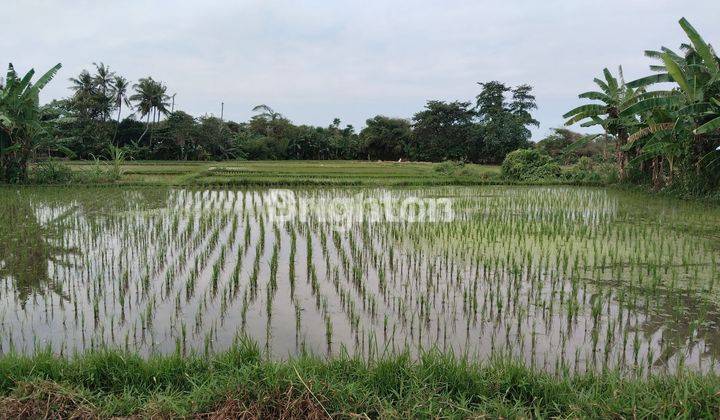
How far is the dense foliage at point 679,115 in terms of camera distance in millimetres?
10383

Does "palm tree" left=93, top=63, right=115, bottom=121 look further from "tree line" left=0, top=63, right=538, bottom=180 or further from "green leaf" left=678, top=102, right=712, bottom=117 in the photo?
"green leaf" left=678, top=102, right=712, bottom=117

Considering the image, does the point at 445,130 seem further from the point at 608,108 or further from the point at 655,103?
the point at 655,103

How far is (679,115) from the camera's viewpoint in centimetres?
1054

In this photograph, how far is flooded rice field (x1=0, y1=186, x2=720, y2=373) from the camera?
11.0ft

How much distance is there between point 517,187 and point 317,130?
2313 centimetres

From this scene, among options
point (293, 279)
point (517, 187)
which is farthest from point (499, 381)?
point (517, 187)

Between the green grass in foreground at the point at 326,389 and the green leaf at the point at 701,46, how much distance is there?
9692mm

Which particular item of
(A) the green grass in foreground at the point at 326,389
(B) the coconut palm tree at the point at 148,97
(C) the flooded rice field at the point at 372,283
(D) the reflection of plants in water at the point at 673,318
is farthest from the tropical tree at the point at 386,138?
(A) the green grass in foreground at the point at 326,389

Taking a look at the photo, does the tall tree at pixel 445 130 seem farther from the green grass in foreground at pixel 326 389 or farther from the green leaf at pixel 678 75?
the green grass in foreground at pixel 326 389

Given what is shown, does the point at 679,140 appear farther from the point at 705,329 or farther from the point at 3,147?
the point at 3,147

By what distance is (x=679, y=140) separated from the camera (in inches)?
462

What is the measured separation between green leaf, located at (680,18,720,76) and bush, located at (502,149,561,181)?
7166 mm

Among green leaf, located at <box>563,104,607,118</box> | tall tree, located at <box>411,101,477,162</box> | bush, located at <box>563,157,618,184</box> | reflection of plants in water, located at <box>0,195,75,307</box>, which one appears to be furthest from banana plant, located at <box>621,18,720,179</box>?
tall tree, located at <box>411,101,477,162</box>
